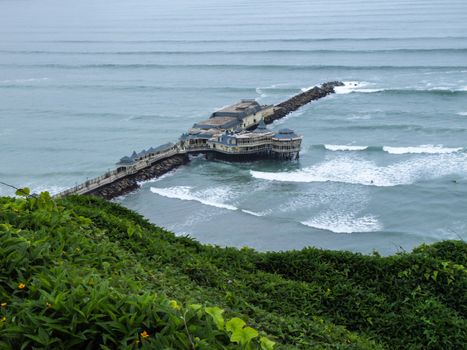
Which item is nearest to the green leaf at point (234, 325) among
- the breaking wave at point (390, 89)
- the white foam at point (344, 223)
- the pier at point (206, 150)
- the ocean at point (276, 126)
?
the ocean at point (276, 126)

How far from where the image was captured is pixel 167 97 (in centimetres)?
6294

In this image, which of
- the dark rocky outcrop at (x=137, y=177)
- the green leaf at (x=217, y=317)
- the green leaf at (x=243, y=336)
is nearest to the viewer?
the green leaf at (x=243, y=336)

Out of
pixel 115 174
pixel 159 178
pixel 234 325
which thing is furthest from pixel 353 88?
pixel 234 325

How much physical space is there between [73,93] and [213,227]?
138 ft

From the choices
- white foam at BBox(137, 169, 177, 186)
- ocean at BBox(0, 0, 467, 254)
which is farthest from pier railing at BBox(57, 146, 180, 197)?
ocean at BBox(0, 0, 467, 254)

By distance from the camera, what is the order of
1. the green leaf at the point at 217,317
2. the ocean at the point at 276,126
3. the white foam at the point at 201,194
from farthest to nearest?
1. the white foam at the point at 201,194
2. the ocean at the point at 276,126
3. the green leaf at the point at 217,317

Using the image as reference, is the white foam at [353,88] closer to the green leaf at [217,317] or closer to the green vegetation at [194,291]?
the green vegetation at [194,291]

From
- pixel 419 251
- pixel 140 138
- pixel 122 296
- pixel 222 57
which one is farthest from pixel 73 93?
pixel 122 296

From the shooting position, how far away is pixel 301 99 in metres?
58.1

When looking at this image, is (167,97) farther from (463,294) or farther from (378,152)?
(463,294)

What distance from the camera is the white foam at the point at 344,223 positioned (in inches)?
1136

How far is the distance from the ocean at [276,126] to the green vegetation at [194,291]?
1000cm

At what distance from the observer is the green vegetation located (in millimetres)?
6125

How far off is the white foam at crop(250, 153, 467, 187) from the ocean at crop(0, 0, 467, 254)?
0.13m
